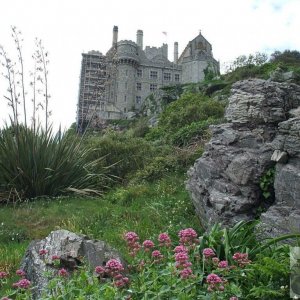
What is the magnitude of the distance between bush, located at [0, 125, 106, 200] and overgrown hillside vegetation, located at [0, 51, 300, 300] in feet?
0.07

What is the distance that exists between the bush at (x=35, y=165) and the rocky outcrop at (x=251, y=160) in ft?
11.0

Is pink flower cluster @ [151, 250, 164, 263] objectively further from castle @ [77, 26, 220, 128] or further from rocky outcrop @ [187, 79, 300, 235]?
castle @ [77, 26, 220, 128]

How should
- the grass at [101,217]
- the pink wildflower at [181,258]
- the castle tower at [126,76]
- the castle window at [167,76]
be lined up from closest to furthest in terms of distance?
the pink wildflower at [181,258] < the grass at [101,217] < the castle tower at [126,76] < the castle window at [167,76]

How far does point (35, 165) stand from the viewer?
8.63 metres

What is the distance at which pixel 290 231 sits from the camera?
15.2 ft

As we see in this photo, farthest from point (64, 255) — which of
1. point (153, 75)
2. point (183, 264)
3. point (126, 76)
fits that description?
point (153, 75)

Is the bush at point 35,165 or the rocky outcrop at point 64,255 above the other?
the bush at point 35,165

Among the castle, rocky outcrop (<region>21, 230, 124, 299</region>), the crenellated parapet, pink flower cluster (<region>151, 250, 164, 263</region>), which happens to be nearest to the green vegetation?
rocky outcrop (<region>21, 230, 124, 299</region>)

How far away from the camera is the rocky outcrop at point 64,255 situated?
12.8ft

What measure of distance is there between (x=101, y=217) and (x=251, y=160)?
2878mm

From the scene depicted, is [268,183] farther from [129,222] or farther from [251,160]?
[129,222]

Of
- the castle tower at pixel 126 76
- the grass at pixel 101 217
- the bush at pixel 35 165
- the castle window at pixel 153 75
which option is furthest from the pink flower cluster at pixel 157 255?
the castle window at pixel 153 75

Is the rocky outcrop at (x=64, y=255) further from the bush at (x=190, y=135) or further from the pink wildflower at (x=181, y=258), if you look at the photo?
the bush at (x=190, y=135)

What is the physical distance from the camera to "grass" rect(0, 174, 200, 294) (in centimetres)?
609
